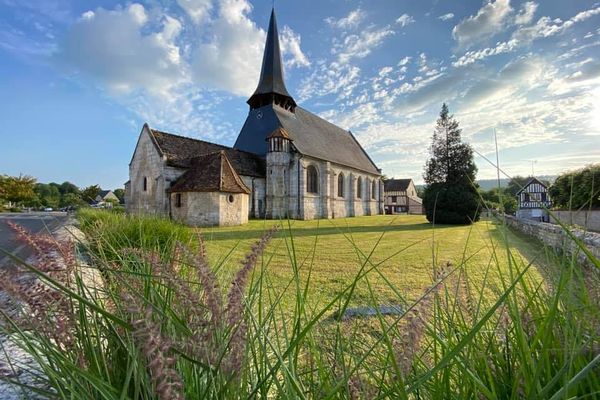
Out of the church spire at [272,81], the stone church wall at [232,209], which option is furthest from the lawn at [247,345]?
the church spire at [272,81]

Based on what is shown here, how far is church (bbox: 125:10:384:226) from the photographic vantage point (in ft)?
76.7

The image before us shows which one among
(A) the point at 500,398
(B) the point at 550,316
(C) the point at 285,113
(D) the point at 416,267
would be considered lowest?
(D) the point at 416,267

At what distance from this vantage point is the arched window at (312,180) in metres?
34.6

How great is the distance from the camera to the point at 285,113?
127 ft

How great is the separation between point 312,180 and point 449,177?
1417 centimetres

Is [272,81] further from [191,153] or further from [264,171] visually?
[191,153]

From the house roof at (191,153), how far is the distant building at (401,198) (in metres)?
46.3

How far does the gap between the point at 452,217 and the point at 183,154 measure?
80.9ft

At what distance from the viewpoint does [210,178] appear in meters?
23.0

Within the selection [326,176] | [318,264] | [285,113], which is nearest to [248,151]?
[285,113]

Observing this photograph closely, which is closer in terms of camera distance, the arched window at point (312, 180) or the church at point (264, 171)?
the church at point (264, 171)

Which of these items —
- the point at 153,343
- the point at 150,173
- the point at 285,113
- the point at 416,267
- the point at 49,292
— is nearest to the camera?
the point at 153,343

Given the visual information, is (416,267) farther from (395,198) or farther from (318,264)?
(395,198)

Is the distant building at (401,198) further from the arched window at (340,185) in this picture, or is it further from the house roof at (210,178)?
the house roof at (210,178)
